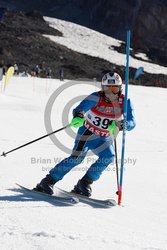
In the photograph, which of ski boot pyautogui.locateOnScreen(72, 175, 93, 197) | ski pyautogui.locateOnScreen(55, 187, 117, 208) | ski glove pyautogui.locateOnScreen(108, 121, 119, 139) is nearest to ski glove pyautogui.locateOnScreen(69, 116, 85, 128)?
ski glove pyautogui.locateOnScreen(108, 121, 119, 139)

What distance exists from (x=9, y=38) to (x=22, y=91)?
37.7m

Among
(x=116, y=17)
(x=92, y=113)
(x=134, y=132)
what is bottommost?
(x=134, y=132)

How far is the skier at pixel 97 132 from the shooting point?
5512 mm

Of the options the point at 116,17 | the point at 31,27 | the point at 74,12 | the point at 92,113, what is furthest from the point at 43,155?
the point at 74,12

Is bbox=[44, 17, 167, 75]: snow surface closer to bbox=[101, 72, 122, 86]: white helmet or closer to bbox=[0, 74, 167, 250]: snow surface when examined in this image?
bbox=[0, 74, 167, 250]: snow surface

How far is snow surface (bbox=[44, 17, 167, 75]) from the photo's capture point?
62566 millimetres

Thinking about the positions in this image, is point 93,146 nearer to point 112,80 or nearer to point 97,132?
point 97,132

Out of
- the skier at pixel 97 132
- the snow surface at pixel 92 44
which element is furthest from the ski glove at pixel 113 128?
the snow surface at pixel 92 44

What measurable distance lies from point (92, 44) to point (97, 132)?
211 feet

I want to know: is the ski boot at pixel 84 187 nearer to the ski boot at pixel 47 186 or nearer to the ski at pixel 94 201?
the ski at pixel 94 201

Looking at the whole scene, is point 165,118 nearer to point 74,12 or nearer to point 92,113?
point 92,113

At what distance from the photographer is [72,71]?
53.6 metres

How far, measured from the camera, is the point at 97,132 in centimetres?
557

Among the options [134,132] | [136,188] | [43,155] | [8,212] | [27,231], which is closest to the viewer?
[27,231]
